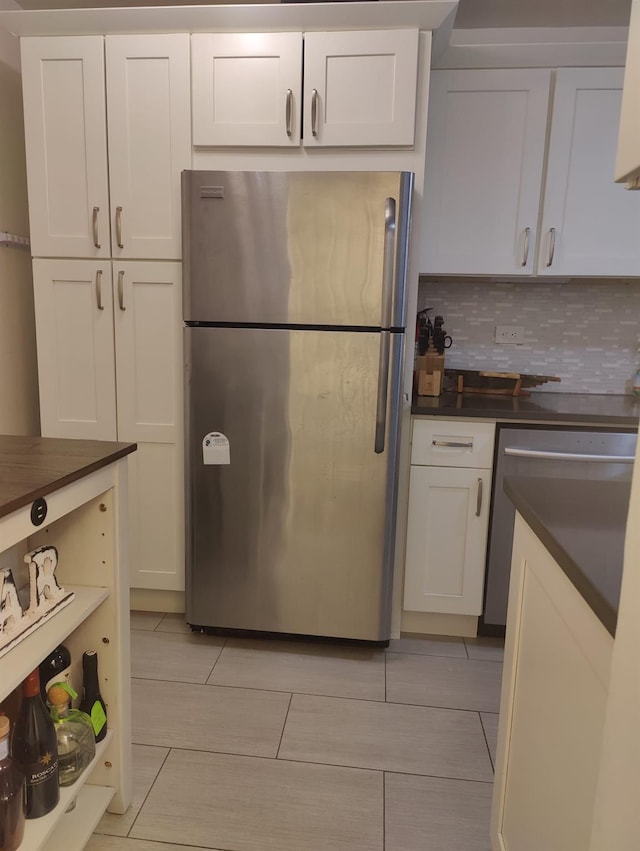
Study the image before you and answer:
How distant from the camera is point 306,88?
6.15ft

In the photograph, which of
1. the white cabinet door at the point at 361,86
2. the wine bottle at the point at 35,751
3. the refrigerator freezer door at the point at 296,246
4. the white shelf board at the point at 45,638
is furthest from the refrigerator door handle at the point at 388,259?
the wine bottle at the point at 35,751

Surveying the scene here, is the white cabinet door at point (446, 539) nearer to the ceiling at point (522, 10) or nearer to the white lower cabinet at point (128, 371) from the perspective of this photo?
the white lower cabinet at point (128, 371)

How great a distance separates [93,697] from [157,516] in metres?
0.96

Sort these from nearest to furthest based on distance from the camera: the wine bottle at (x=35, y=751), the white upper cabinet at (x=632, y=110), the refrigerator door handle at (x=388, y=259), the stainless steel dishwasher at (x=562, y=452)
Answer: the white upper cabinet at (x=632, y=110) → the wine bottle at (x=35, y=751) → the refrigerator door handle at (x=388, y=259) → the stainless steel dishwasher at (x=562, y=452)

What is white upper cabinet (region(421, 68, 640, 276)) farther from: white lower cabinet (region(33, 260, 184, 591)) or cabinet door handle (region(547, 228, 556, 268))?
white lower cabinet (region(33, 260, 184, 591))

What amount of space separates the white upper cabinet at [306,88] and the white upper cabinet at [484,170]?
403mm

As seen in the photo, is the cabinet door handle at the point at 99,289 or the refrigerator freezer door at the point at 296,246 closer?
the refrigerator freezer door at the point at 296,246

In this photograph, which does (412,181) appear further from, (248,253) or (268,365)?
(268,365)

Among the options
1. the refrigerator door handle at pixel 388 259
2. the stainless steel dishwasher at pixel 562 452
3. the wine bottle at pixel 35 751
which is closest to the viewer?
the wine bottle at pixel 35 751

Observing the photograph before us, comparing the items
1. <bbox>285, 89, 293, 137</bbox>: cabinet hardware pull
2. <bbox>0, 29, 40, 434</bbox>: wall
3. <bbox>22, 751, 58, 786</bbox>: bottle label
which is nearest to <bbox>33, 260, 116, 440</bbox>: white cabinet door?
<bbox>0, 29, 40, 434</bbox>: wall

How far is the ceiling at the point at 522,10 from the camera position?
7.06 ft

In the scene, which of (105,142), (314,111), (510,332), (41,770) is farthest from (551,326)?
(41,770)

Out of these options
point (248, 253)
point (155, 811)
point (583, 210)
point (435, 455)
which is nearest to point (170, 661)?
point (155, 811)

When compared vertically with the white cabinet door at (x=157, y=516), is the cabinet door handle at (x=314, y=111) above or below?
above
